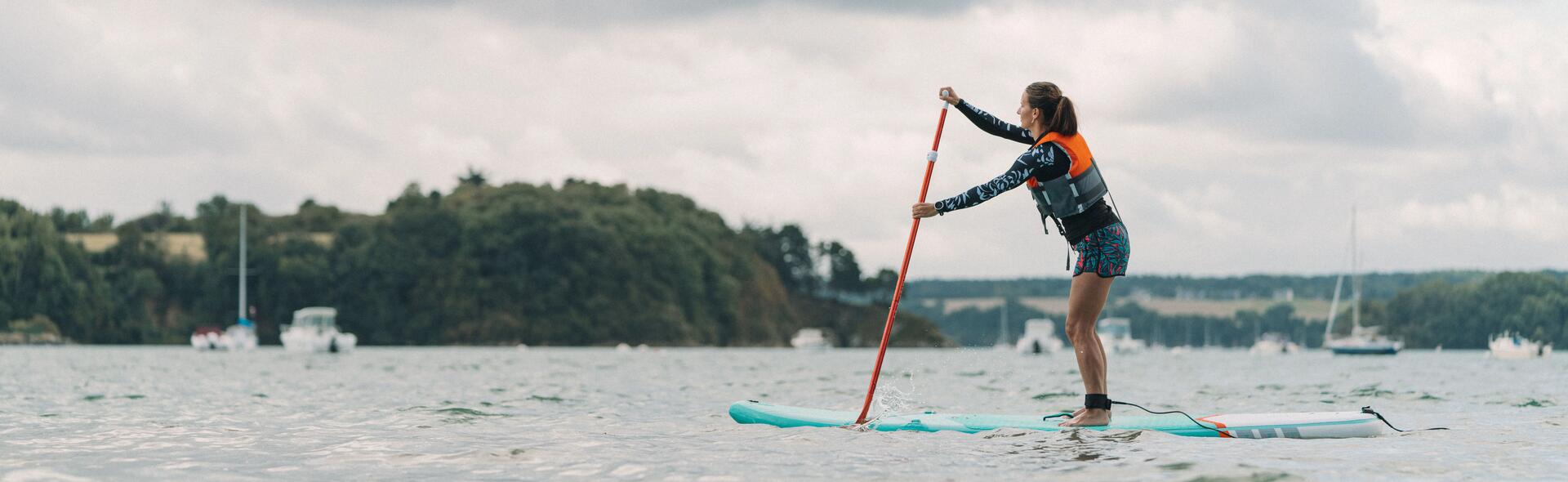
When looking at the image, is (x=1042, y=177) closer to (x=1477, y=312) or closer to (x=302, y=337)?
(x=302, y=337)

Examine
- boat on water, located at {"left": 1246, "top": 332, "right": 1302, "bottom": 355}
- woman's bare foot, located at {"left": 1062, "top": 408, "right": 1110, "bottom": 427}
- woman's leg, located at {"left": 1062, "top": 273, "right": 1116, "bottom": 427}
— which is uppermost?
woman's leg, located at {"left": 1062, "top": 273, "right": 1116, "bottom": 427}

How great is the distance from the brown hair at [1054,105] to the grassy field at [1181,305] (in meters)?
153

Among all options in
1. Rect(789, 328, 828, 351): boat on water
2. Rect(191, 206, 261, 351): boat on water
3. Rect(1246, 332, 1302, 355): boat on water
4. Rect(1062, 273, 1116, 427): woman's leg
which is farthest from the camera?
Rect(1246, 332, 1302, 355): boat on water

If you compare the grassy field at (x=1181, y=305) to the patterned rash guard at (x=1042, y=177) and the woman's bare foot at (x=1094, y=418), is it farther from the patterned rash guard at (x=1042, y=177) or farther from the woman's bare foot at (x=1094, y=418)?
the patterned rash guard at (x=1042, y=177)

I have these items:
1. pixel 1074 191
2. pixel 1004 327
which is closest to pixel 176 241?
pixel 1004 327

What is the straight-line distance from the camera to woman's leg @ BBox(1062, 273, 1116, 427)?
33.4 ft

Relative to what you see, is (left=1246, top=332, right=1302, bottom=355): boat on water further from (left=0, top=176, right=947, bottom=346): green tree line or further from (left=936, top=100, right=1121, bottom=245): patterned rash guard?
(left=936, top=100, right=1121, bottom=245): patterned rash guard

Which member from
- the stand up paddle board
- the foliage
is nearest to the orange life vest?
the stand up paddle board

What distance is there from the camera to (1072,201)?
1011 centimetres

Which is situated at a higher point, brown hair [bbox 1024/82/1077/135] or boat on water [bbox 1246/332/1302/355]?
brown hair [bbox 1024/82/1077/135]

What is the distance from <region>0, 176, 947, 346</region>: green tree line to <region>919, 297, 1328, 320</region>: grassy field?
54.5 metres

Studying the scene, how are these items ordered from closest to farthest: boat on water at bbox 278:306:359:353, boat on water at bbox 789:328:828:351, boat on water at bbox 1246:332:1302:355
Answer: boat on water at bbox 278:306:359:353
boat on water at bbox 789:328:828:351
boat on water at bbox 1246:332:1302:355

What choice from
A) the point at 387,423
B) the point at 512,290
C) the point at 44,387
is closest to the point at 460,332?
the point at 512,290

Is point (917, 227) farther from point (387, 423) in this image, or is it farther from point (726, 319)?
point (726, 319)
